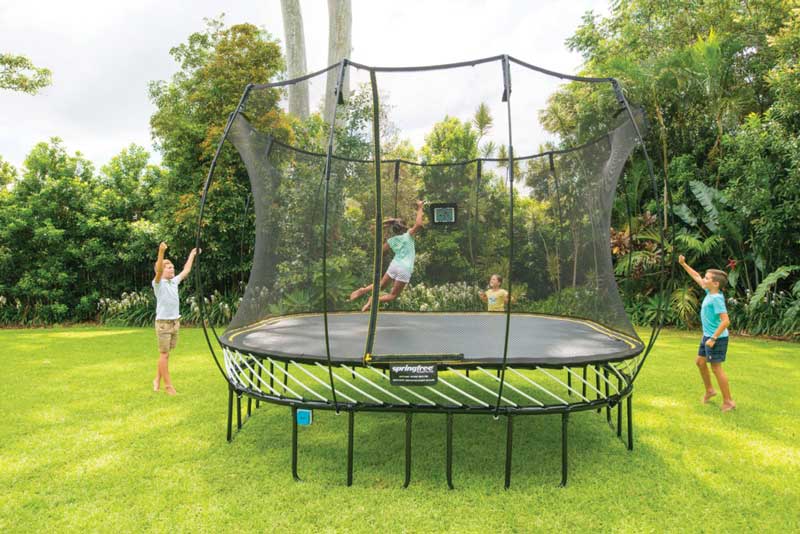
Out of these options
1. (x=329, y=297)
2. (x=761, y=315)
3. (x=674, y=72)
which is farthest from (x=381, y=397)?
(x=674, y=72)

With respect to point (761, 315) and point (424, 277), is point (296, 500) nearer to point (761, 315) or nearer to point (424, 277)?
point (424, 277)

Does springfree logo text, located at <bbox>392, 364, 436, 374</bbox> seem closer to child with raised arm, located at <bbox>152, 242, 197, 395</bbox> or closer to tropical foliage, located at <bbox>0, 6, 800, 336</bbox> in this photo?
tropical foliage, located at <bbox>0, 6, 800, 336</bbox>

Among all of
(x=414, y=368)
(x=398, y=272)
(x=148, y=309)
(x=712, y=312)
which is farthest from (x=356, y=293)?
(x=148, y=309)

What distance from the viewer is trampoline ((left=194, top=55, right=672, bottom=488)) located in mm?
2371

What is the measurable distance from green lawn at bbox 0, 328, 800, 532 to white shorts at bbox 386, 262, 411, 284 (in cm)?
125

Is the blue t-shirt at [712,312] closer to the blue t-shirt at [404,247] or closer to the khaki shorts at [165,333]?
the blue t-shirt at [404,247]

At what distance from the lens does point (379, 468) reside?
259 centimetres

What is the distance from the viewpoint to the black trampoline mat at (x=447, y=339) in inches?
100

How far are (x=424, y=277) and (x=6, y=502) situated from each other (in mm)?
3249

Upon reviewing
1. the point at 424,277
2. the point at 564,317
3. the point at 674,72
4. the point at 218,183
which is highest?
the point at 674,72

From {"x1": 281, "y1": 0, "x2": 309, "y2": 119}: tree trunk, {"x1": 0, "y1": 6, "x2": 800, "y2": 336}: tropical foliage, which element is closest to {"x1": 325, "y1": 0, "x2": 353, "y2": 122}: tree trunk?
{"x1": 281, "y1": 0, "x2": 309, "y2": 119}: tree trunk

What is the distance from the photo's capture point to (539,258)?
4.40 meters

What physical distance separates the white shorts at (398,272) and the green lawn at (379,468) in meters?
1.25

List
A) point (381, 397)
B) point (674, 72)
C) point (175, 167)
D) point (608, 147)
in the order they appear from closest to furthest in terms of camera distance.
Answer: point (608, 147)
point (381, 397)
point (674, 72)
point (175, 167)
